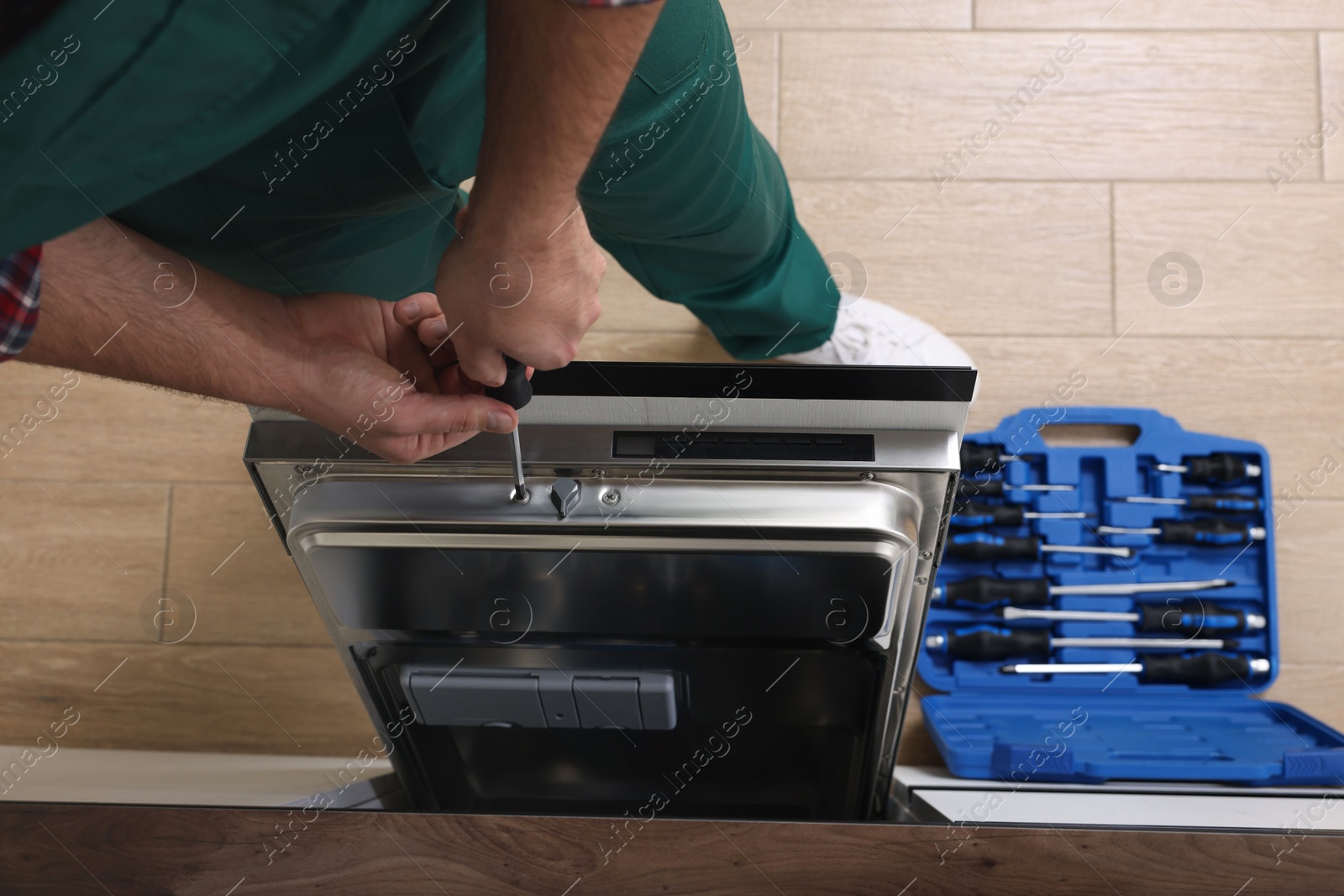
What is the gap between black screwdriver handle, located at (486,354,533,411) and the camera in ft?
1.33

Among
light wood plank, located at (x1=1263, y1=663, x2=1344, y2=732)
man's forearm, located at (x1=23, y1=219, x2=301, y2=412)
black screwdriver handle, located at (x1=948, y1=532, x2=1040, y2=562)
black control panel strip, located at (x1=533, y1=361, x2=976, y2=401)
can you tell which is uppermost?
man's forearm, located at (x1=23, y1=219, x2=301, y2=412)

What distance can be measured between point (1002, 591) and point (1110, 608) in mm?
121

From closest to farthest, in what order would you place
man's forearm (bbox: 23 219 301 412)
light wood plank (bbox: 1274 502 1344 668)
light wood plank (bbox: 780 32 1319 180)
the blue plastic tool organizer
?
man's forearm (bbox: 23 219 301 412), the blue plastic tool organizer, light wood plank (bbox: 1274 502 1344 668), light wood plank (bbox: 780 32 1319 180)

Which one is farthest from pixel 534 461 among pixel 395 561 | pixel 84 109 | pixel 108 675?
pixel 108 675

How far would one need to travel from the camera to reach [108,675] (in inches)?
41.1

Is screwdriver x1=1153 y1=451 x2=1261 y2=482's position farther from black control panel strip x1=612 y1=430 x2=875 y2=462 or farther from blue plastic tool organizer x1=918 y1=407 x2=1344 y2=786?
black control panel strip x1=612 y1=430 x2=875 y2=462

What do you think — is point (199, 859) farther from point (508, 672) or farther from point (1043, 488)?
point (1043, 488)

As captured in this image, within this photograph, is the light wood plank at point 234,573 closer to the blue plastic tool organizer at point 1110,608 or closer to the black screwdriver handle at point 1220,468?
the blue plastic tool organizer at point 1110,608

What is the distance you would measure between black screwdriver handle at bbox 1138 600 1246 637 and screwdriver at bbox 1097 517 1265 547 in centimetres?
7

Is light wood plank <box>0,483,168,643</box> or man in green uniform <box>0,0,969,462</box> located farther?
light wood plank <box>0,483,168,643</box>

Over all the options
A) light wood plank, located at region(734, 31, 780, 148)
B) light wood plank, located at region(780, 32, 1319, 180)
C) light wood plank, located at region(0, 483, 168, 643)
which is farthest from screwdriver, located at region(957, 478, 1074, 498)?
light wood plank, located at region(0, 483, 168, 643)

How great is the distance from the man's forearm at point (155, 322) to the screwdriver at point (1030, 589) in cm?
71

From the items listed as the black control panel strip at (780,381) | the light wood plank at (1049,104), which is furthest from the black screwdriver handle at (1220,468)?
the black control panel strip at (780,381)

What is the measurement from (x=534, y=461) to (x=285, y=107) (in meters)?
0.19
